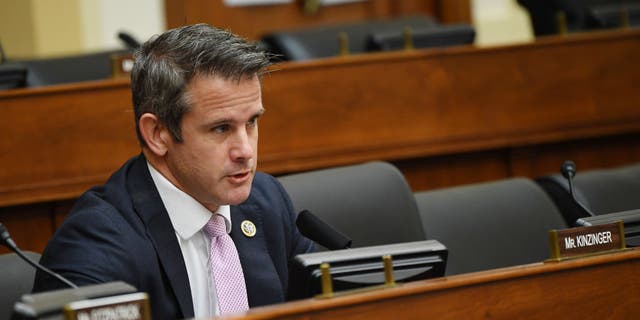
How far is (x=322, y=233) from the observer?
6.73 ft

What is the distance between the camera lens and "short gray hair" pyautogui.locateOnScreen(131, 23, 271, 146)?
2107 millimetres

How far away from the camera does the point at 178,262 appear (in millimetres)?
2119

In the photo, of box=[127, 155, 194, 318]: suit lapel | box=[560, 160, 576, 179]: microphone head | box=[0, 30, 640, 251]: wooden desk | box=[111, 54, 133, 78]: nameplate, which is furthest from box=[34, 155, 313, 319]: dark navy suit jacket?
box=[111, 54, 133, 78]: nameplate

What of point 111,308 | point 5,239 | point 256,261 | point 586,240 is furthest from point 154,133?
point 586,240

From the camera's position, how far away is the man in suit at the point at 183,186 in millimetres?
2072

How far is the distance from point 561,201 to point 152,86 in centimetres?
125

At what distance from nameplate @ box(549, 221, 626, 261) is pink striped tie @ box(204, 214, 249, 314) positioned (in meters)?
0.62

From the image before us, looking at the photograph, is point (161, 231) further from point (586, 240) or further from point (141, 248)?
point (586, 240)

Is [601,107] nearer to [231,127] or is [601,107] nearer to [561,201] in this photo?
[561,201]

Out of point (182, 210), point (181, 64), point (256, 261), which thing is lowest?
point (256, 261)

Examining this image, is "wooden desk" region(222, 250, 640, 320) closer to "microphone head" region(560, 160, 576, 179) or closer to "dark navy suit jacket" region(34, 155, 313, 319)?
"dark navy suit jacket" region(34, 155, 313, 319)

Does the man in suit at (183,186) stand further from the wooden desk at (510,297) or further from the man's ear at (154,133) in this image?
the wooden desk at (510,297)

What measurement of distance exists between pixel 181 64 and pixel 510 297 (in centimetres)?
77

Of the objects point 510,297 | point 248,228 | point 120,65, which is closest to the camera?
point 510,297
